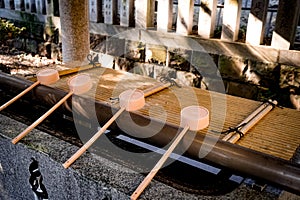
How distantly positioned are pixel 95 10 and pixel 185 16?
2320 mm

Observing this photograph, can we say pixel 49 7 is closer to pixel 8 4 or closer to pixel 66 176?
pixel 8 4

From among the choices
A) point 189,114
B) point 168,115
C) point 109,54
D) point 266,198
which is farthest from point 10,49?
point 266,198

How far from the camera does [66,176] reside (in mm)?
2055

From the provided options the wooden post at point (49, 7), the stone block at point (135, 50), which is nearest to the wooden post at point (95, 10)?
the stone block at point (135, 50)

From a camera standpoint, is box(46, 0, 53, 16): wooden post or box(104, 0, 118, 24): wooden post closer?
box(104, 0, 118, 24): wooden post

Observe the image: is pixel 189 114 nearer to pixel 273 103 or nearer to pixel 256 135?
pixel 256 135

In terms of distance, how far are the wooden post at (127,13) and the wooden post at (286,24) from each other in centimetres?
300

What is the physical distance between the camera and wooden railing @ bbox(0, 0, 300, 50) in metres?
4.57

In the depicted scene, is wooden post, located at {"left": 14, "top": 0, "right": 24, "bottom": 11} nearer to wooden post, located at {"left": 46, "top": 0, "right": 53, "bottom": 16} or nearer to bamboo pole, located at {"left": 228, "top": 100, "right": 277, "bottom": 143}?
wooden post, located at {"left": 46, "top": 0, "right": 53, "bottom": 16}

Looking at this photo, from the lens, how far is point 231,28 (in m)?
5.08

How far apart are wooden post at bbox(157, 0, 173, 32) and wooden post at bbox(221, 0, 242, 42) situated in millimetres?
1151

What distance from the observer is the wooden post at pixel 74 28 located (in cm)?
538

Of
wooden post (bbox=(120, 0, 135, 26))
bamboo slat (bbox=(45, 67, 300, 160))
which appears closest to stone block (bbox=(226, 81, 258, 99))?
bamboo slat (bbox=(45, 67, 300, 160))

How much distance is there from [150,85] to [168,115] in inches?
38.3
